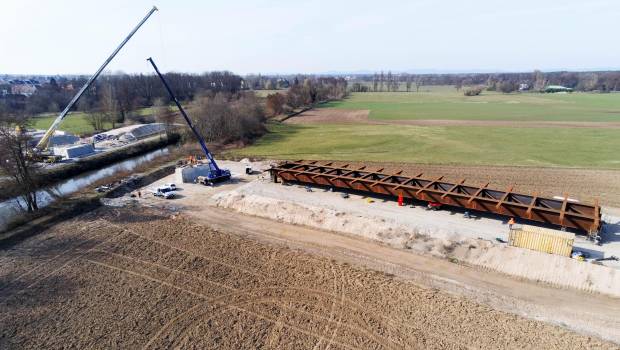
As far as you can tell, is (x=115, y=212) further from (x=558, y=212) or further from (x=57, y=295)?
(x=558, y=212)

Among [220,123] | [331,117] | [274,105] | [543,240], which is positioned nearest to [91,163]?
[220,123]

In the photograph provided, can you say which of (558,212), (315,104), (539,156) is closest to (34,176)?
(558,212)

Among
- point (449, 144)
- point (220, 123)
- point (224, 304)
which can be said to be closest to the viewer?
point (224, 304)

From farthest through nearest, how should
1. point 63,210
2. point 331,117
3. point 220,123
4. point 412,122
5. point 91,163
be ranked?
1. point 331,117
2. point 412,122
3. point 220,123
4. point 91,163
5. point 63,210

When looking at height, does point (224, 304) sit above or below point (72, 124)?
below

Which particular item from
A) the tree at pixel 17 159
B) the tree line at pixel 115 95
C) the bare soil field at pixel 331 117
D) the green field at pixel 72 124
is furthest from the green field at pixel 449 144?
the tree line at pixel 115 95

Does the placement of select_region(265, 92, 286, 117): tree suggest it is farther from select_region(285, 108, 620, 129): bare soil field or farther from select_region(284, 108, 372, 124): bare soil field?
select_region(285, 108, 620, 129): bare soil field

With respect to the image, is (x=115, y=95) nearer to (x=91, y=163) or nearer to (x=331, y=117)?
(x=91, y=163)
